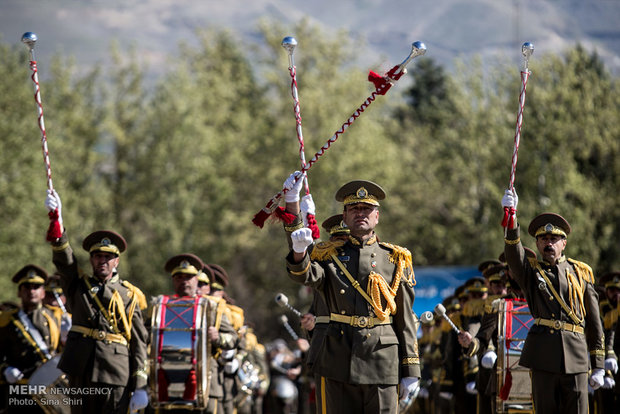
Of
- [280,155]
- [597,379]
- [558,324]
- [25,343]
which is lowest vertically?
[597,379]

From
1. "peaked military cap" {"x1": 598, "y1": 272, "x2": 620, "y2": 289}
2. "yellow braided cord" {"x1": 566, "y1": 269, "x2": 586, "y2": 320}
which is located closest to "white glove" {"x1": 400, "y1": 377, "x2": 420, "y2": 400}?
"yellow braided cord" {"x1": 566, "y1": 269, "x2": 586, "y2": 320}

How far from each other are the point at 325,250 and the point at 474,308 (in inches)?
219

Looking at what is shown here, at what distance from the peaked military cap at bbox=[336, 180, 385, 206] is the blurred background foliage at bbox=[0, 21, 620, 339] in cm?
2232

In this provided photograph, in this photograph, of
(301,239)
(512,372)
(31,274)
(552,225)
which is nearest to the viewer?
(301,239)

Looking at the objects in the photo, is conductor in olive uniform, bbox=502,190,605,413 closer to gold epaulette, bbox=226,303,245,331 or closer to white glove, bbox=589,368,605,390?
white glove, bbox=589,368,605,390

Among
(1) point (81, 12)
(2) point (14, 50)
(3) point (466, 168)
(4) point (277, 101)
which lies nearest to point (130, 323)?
(2) point (14, 50)

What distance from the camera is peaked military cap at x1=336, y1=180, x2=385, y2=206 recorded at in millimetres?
7992

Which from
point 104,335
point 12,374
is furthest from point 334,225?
point 12,374

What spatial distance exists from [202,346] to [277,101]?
2960 centimetres

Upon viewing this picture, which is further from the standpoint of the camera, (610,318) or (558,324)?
(610,318)

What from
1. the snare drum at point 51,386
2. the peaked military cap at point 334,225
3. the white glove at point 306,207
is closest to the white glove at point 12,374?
the snare drum at point 51,386

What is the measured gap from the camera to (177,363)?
38.4 ft

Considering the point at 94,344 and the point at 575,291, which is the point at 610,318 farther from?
the point at 94,344

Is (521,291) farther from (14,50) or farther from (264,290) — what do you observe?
(264,290)
